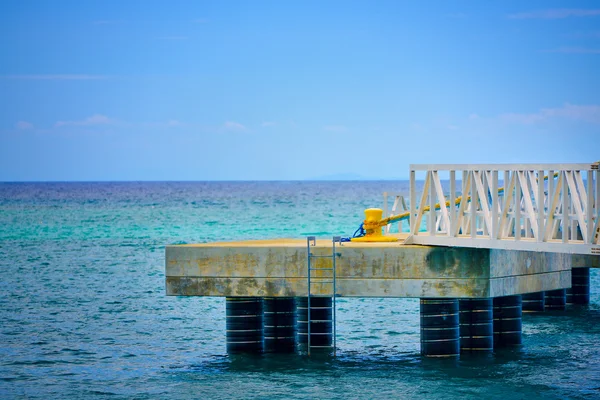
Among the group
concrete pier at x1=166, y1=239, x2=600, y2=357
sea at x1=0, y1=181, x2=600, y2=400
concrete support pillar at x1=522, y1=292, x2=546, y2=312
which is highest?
concrete pier at x1=166, y1=239, x2=600, y2=357

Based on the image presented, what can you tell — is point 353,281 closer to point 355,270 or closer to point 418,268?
point 355,270

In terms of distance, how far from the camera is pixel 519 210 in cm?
2738

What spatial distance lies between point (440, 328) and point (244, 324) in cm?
507

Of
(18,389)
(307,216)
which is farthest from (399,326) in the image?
(307,216)

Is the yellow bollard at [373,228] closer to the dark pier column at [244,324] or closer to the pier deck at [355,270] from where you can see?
the pier deck at [355,270]

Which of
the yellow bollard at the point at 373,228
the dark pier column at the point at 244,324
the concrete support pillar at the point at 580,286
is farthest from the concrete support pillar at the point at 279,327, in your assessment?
the concrete support pillar at the point at 580,286

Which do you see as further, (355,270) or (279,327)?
(279,327)

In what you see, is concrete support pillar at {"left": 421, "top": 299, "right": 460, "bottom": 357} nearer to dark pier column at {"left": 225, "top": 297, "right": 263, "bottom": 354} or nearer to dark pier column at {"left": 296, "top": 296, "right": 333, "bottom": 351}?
dark pier column at {"left": 296, "top": 296, "right": 333, "bottom": 351}

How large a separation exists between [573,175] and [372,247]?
540cm

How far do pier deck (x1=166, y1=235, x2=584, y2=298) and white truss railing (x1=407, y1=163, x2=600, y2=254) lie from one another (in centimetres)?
70

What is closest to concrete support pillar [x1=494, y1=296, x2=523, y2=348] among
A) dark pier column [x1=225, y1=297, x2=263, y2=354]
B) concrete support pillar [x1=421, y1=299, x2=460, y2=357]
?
concrete support pillar [x1=421, y1=299, x2=460, y2=357]

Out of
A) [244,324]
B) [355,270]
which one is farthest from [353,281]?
[244,324]

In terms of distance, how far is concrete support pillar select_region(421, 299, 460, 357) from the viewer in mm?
30203

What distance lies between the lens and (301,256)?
98.4 ft
